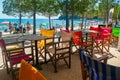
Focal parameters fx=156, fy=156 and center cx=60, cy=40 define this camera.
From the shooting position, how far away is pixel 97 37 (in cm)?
598

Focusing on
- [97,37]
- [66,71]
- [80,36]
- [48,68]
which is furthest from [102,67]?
[97,37]

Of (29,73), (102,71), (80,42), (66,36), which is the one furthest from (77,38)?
(29,73)

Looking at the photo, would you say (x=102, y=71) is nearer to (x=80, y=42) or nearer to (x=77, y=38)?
(x=80, y=42)

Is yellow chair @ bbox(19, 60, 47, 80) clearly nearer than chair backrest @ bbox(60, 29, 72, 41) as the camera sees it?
Yes

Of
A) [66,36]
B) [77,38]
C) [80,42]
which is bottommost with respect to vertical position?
[80,42]

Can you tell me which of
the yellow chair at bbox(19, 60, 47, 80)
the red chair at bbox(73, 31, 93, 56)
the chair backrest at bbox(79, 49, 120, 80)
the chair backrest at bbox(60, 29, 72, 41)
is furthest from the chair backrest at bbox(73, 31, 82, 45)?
the yellow chair at bbox(19, 60, 47, 80)

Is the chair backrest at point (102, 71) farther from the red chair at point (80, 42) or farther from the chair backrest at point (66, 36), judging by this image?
the red chair at point (80, 42)

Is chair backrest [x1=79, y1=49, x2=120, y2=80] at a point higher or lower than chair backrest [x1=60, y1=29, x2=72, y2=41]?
lower

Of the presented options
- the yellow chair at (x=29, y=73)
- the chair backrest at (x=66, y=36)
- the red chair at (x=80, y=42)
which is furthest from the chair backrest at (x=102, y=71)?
the red chair at (x=80, y=42)

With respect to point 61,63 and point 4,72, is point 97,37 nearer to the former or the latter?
point 61,63

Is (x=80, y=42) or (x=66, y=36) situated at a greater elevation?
(x=66, y=36)

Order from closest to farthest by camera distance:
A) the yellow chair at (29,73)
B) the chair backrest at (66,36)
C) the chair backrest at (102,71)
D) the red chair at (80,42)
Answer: the yellow chair at (29,73), the chair backrest at (102,71), the chair backrest at (66,36), the red chair at (80,42)

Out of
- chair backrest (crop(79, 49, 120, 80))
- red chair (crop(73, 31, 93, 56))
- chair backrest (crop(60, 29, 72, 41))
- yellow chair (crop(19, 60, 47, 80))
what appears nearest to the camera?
yellow chair (crop(19, 60, 47, 80))

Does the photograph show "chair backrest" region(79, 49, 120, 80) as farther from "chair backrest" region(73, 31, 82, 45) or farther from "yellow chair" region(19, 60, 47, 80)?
"chair backrest" region(73, 31, 82, 45)
